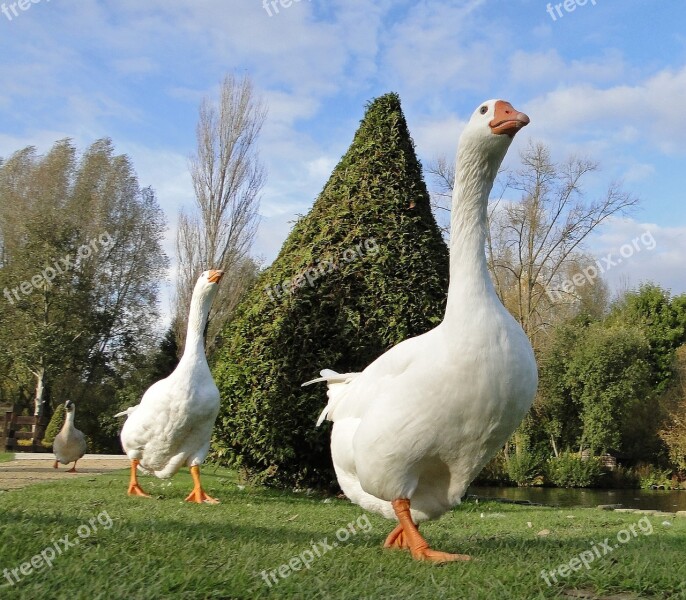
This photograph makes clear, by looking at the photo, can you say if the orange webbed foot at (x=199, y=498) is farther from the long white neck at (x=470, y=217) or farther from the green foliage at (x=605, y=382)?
the green foliage at (x=605, y=382)

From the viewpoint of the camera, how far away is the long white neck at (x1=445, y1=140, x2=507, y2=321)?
137 inches

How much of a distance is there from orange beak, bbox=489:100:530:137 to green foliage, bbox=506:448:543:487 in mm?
19373

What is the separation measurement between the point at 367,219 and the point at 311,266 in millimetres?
1085

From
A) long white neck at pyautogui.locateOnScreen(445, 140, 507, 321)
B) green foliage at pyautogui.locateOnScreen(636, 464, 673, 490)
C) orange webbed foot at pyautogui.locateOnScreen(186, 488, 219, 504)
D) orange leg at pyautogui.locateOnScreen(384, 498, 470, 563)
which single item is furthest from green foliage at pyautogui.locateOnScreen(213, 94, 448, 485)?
green foliage at pyautogui.locateOnScreen(636, 464, 673, 490)

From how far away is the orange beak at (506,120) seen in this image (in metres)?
3.45

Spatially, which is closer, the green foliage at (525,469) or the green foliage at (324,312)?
the green foliage at (324,312)

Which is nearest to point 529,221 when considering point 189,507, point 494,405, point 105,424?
point 105,424

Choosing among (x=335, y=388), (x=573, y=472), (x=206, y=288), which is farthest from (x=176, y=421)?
(x=573, y=472)

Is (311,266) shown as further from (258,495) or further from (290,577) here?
(290,577)

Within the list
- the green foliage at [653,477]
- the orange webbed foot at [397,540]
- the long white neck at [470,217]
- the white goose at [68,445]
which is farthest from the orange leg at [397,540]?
the green foliage at [653,477]

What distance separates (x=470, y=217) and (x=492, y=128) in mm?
502

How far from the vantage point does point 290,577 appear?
2.86 metres

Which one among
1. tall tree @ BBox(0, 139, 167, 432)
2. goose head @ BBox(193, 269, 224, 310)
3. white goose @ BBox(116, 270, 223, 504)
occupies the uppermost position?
tall tree @ BBox(0, 139, 167, 432)

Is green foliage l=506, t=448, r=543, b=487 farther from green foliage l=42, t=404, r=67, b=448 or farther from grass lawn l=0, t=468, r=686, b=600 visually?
grass lawn l=0, t=468, r=686, b=600
